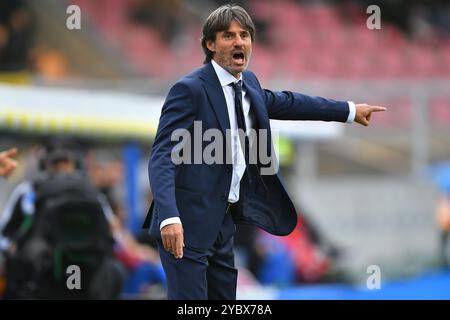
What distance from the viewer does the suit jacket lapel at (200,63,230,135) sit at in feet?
18.2

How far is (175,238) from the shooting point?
5.19 meters

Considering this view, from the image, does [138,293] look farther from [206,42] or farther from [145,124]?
[206,42]

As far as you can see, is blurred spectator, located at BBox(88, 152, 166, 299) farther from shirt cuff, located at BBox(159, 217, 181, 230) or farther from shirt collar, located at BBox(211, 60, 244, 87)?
shirt cuff, located at BBox(159, 217, 181, 230)

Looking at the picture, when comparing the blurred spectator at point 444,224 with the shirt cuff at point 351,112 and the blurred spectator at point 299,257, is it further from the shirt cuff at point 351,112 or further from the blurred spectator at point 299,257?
the shirt cuff at point 351,112

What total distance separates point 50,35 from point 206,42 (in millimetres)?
12804

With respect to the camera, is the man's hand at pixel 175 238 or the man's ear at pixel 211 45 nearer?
the man's hand at pixel 175 238

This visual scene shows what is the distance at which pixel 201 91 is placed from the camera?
5523 mm

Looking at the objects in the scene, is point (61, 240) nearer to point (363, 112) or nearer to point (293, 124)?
point (363, 112)

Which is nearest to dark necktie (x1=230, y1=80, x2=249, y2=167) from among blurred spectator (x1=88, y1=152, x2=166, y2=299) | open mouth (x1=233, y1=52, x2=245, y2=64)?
open mouth (x1=233, y1=52, x2=245, y2=64)

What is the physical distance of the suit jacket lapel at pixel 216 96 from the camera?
5.54m

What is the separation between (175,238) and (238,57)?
39.3 inches

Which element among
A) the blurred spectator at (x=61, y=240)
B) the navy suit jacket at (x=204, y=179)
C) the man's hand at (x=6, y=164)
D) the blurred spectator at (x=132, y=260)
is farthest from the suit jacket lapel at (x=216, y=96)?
the blurred spectator at (x=132, y=260)

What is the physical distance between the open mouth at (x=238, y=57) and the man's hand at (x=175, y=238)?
90 centimetres

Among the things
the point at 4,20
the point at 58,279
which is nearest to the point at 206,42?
the point at 58,279
